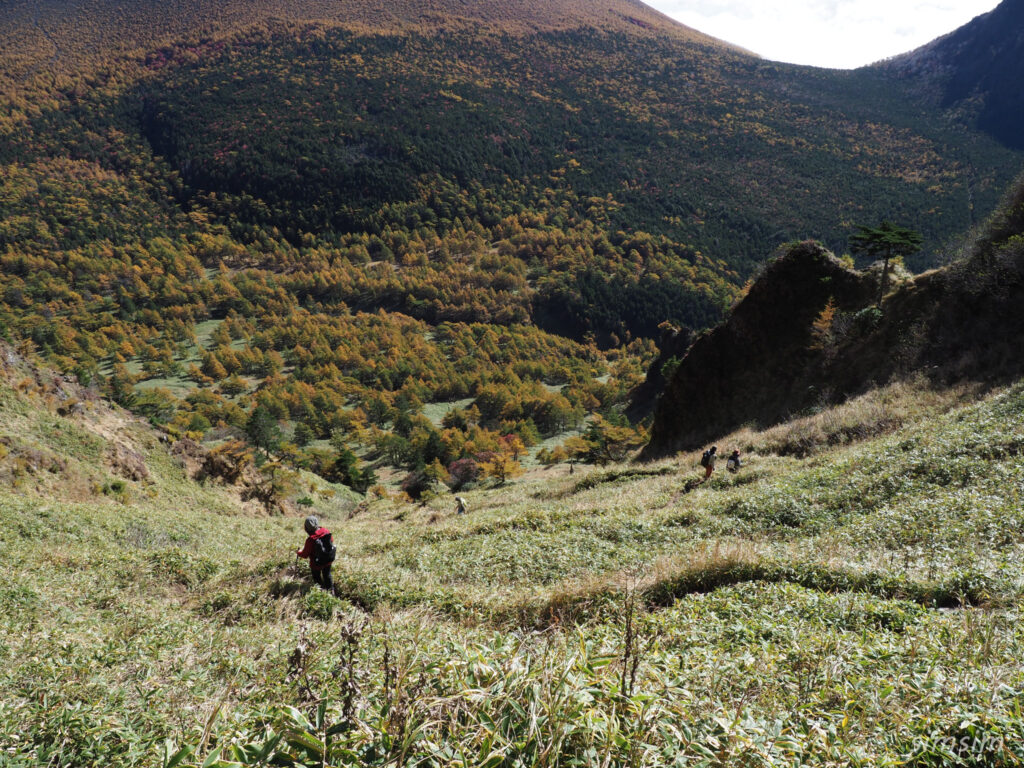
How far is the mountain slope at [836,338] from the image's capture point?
20.4 m

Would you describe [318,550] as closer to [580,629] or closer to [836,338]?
[580,629]

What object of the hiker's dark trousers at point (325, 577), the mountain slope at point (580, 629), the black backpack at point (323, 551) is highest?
the mountain slope at point (580, 629)

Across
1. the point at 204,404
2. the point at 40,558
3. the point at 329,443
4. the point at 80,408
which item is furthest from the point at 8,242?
the point at 40,558

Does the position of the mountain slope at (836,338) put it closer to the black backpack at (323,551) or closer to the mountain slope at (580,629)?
the mountain slope at (580,629)

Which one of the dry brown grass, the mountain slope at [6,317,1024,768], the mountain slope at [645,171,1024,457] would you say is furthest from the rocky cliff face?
the mountain slope at [6,317,1024,768]

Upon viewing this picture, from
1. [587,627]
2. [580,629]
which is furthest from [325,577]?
[580,629]

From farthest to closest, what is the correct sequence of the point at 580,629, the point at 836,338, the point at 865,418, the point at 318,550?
the point at 836,338, the point at 865,418, the point at 318,550, the point at 580,629

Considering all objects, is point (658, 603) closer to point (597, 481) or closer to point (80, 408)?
point (597, 481)

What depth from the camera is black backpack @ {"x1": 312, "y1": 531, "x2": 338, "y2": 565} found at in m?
8.59

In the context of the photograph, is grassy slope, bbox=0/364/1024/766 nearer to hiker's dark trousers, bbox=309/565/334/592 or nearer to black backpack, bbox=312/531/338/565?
hiker's dark trousers, bbox=309/565/334/592

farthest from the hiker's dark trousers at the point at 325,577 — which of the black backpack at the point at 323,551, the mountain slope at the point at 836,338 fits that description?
the mountain slope at the point at 836,338

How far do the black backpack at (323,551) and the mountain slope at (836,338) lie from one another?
23667 mm

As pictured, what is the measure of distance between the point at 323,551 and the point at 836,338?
29.1 metres

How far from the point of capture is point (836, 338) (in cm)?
2683
